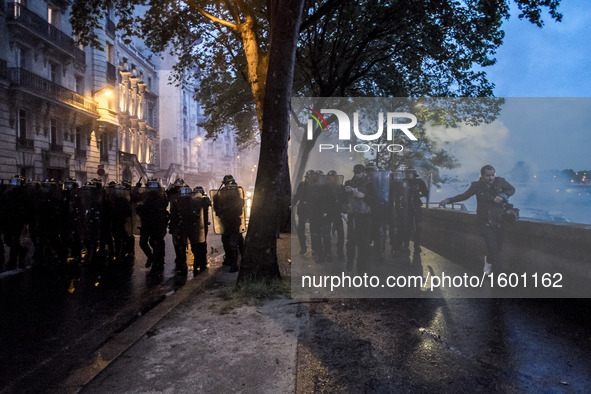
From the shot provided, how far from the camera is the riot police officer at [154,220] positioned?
323 inches

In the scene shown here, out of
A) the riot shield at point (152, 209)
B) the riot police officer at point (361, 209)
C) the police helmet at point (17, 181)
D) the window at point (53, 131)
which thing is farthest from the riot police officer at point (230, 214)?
the window at point (53, 131)

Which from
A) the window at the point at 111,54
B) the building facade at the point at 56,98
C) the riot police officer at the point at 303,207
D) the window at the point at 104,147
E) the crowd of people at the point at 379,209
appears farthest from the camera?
the window at the point at 111,54

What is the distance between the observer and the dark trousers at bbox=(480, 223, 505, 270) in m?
6.68

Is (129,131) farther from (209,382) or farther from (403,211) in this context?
(209,382)

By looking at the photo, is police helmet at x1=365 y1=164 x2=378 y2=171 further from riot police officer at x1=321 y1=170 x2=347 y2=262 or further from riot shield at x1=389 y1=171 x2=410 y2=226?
riot police officer at x1=321 y1=170 x2=347 y2=262

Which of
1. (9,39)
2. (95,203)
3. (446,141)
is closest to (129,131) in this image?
(9,39)

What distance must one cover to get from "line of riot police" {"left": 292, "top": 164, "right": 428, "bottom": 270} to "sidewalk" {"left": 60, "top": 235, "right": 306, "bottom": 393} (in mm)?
2673

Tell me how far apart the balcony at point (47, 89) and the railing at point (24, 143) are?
2365 millimetres

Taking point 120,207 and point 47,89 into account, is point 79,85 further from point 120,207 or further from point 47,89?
point 120,207

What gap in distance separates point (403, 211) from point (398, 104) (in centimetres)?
1080

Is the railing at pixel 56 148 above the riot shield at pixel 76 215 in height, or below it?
above

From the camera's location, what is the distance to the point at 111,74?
→ 98.3ft

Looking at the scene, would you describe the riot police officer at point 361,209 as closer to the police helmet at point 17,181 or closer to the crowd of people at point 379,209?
the crowd of people at point 379,209

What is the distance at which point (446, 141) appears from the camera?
31.0 feet
